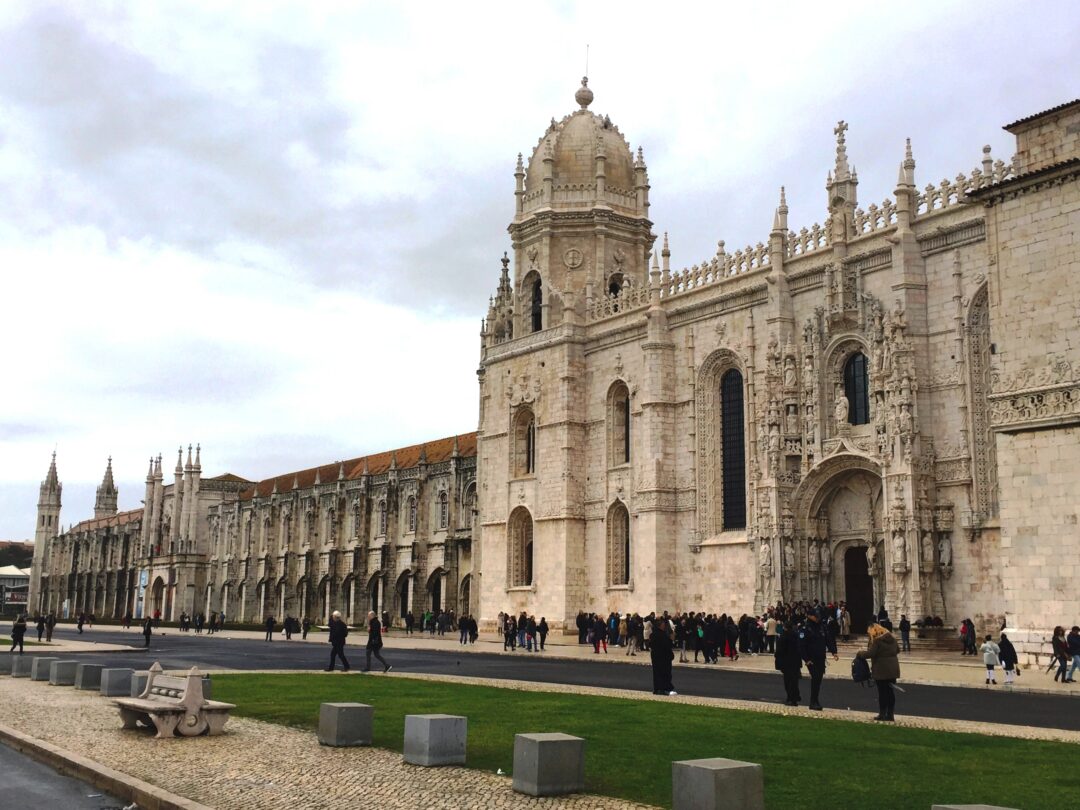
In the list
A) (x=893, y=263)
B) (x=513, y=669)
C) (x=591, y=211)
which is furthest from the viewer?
(x=591, y=211)

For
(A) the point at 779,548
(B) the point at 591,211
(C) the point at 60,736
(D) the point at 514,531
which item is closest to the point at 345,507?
(D) the point at 514,531

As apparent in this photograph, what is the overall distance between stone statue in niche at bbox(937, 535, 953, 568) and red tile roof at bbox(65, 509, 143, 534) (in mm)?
94271

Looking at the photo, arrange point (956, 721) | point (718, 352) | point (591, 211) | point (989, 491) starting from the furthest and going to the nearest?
point (591, 211) → point (718, 352) → point (989, 491) → point (956, 721)

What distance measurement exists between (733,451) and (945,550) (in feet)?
32.4

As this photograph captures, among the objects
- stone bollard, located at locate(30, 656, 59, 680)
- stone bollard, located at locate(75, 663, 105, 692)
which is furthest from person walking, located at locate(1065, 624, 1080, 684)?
stone bollard, located at locate(30, 656, 59, 680)

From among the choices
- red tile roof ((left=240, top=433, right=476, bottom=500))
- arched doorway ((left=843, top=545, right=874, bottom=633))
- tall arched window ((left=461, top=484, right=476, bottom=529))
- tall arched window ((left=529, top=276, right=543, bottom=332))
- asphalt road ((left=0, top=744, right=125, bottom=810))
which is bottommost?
asphalt road ((left=0, top=744, right=125, bottom=810))

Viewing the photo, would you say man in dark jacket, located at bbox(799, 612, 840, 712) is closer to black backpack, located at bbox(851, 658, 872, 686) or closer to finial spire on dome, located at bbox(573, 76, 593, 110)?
black backpack, located at bbox(851, 658, 872, 686)

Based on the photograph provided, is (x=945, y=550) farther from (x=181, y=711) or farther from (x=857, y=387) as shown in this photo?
(x=181, y=711)

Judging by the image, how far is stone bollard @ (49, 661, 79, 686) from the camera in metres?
21.7

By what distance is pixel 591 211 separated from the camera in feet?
156

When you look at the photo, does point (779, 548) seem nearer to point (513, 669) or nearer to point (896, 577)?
point (896, 577)

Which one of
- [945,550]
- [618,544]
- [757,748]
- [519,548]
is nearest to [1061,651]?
[945,550]

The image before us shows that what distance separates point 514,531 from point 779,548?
15.4 meters

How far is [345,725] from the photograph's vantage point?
1259cm
